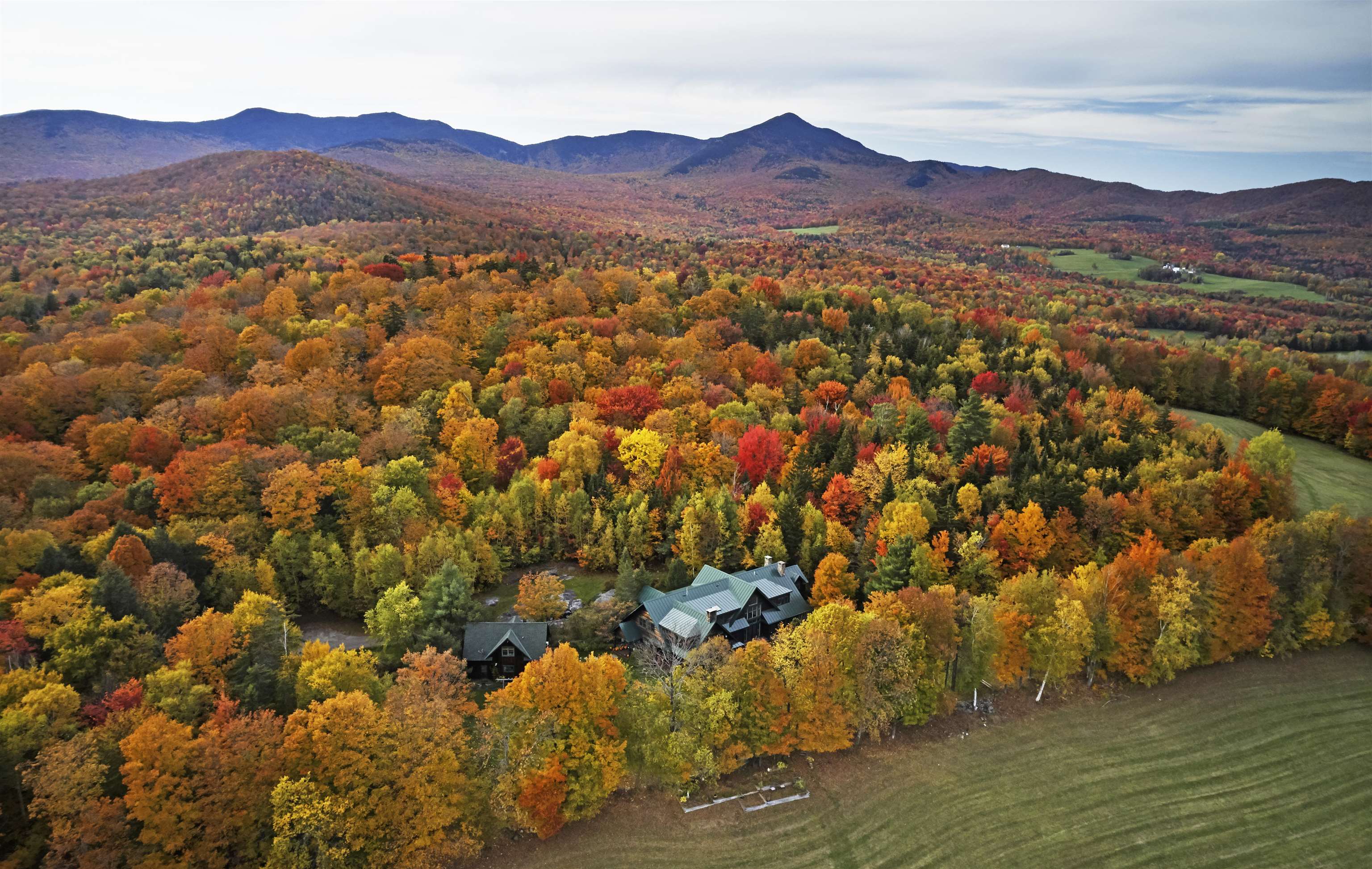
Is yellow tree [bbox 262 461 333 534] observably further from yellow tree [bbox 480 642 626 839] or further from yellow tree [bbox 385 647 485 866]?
yellow tree [bbox 480 642 626 839]

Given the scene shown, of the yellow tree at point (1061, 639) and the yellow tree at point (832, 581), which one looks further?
the yellow tree at point (832, 581)

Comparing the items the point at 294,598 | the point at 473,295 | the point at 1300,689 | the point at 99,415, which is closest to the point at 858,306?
the point at 473,295

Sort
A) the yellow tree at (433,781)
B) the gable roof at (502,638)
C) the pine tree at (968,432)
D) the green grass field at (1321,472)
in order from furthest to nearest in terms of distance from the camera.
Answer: the green grass field at (1321,472)
the pine tree at (968,432)
the gable roof at (502,638)
the yellow tree at (433,781)

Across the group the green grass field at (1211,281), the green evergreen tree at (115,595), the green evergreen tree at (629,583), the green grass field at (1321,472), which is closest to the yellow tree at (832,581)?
the green evergreen tree at (629,583)

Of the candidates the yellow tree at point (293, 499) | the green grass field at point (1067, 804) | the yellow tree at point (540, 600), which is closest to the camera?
the green grass field at point (1067, 804)

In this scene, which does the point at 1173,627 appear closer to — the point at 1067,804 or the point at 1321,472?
the point at 1067,804

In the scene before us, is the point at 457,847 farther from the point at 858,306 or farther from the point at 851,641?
the point at 858,306

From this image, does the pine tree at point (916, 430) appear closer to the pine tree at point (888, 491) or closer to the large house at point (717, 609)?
the pine tree at point (888, 491)
